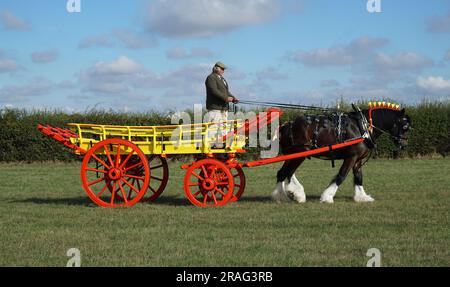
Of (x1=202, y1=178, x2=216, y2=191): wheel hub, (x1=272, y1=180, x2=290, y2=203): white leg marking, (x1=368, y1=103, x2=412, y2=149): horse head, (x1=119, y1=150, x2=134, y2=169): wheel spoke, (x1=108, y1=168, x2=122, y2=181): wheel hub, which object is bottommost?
(x1=272, y1=180, x2=290, y2=203): white leg marking

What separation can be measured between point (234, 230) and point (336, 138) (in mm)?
3367

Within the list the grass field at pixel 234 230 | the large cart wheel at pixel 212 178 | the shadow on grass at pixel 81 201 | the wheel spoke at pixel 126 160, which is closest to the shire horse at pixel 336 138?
the grass field at pixel 234 230

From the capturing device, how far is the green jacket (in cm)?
1102

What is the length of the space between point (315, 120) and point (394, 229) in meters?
3.16

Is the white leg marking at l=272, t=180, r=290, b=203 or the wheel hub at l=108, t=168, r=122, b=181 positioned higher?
the wheel hub at l=108, t=168, r=122, b=181

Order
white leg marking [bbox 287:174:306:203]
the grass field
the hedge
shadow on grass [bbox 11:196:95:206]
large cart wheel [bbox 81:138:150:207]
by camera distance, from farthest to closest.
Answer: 1. the hedge
2. shadow on grass [bbox 11:196:95:206]
3. white leg marking [bbox 287:174:306:203]
4. large cart wheel [bbox 81:138:150:207]
5. the grass field

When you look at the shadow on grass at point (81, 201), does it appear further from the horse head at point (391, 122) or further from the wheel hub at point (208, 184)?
the horse head at point (391, 122)

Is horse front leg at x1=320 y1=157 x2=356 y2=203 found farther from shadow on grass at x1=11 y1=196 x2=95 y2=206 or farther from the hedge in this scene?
the hedge

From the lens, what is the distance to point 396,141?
11.8 meters

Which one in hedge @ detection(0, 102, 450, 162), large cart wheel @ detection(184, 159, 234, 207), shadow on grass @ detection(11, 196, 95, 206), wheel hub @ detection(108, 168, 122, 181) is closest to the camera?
large cart wheel @ detection(184, 159, 234, 207)

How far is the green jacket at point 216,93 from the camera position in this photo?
11016 mm

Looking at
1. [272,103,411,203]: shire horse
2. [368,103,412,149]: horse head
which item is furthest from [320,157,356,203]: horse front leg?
[368,103,412,149]: horse head

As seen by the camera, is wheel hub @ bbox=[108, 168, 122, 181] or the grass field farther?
wheel hub @ bbox=[108, 168, 122, 181]
